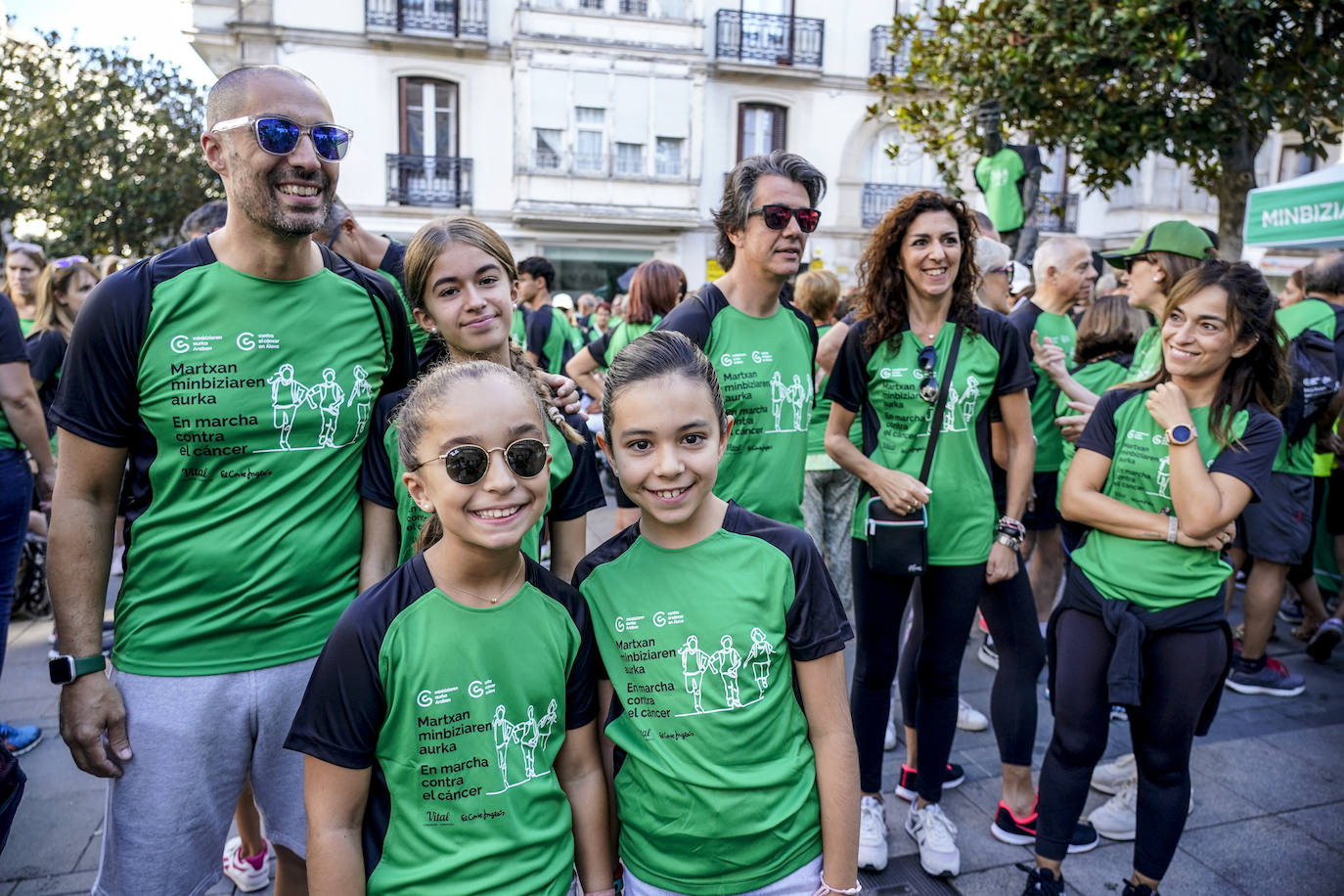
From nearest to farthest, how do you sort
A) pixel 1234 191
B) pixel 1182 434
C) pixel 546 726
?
1. pixel 546 726
2. pixel 1182 434
3. pixel 1234 191

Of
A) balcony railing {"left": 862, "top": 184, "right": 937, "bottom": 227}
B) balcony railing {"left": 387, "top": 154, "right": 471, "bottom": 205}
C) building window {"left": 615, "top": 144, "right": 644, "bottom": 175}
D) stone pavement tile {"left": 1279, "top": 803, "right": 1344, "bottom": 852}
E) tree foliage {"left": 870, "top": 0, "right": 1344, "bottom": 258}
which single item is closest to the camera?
stone pavement tile {"left": 1279, "top": 803, "right": 1344, "bottom": 852}

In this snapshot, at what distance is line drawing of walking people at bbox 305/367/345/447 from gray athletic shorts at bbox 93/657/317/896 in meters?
0.56

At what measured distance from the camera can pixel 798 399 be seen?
3137 mm

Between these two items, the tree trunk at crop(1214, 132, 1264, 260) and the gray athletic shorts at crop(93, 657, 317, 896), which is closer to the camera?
the gray athletic shorts at crop(93, 657, 317, 896)

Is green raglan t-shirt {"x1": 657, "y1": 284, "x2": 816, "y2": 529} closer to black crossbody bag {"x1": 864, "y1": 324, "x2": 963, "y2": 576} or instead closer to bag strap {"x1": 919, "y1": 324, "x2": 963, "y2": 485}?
black crossbody bag {"x1": 864, "y1": 324, "x2": 963, "y2": 576}

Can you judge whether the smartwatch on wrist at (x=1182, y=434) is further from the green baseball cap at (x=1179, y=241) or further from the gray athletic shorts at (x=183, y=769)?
the gray athletic shorts at (x=183, y=769)

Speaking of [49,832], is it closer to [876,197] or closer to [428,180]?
[428,180]

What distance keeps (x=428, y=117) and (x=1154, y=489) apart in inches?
793

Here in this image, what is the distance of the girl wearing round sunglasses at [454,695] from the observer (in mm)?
1693

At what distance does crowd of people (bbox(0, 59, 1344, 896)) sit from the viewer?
5.83 ft

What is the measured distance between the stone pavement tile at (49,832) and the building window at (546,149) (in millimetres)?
18202

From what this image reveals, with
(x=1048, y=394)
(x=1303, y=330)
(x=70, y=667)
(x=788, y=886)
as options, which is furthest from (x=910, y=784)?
(x=1303, y=330)

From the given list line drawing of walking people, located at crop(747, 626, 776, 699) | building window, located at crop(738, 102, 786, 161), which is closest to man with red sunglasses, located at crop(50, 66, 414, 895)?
line drawing of walking people, located at crop(747, 626, 776, 699)

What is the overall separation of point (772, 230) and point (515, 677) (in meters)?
1.83
